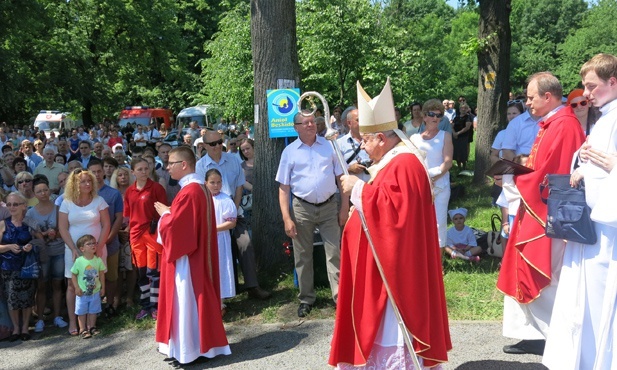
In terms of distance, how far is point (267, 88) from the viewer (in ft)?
27.1

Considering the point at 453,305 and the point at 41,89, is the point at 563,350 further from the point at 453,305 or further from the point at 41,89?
the point at 41,89

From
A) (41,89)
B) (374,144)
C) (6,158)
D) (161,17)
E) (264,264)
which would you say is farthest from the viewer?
(161,17)

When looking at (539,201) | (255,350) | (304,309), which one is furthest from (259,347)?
(539,201)

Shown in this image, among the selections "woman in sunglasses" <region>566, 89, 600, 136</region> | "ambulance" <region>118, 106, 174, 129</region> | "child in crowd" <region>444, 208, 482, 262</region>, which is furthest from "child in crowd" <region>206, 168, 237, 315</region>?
"ambulance" <region>118, 106, 174, 129</region>

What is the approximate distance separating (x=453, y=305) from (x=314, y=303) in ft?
4.87

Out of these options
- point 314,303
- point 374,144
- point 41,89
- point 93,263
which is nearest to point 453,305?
point 314,303

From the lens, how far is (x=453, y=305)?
6.89 meters

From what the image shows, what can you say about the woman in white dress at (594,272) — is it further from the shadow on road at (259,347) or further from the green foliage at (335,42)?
the green foliage at (335,42)

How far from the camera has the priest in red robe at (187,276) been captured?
6.03m

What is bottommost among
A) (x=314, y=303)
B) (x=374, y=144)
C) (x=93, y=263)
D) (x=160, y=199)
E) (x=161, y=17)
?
(x=314, y=303)

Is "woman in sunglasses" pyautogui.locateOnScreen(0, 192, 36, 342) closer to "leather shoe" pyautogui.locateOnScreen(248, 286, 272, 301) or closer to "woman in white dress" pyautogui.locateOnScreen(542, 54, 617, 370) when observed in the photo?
"leather shoe" pyautogui.locateOnScreen(248, 286, 272, 301)

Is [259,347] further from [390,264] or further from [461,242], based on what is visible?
[461,242]

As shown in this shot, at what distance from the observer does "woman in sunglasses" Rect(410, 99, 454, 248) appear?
764 centimetres

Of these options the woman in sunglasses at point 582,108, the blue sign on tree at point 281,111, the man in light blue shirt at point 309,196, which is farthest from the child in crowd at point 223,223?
the woman in sunglasses at point 582,108
